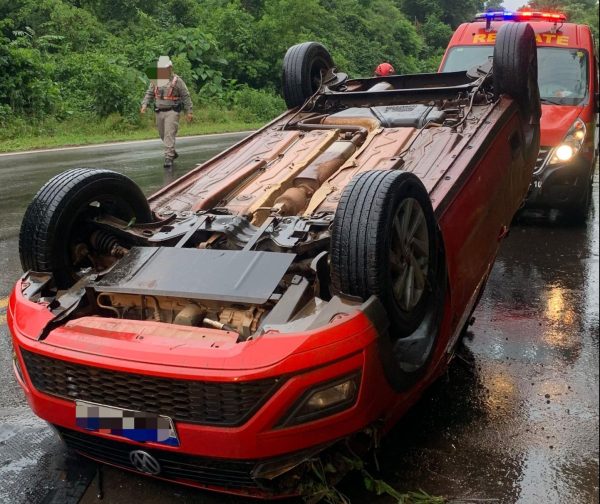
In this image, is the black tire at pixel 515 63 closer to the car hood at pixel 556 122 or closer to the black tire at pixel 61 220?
the car hood at pixel 556 122

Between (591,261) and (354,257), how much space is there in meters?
3.80

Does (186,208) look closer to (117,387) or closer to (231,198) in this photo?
(231,198)

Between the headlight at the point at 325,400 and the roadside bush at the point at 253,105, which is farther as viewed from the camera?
the roadside bush at the point at 253,105

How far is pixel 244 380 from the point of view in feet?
7.09

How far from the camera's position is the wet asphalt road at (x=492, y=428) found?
8.48 ft

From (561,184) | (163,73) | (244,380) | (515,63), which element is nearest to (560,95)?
(561,184)

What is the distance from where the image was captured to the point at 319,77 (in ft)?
18.4

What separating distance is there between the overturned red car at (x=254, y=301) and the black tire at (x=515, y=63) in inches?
19.1

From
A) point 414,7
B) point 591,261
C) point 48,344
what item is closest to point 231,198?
point 48,344

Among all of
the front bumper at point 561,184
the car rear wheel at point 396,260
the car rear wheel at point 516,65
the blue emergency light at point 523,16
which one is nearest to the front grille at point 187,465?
the car rear wheel at point 396,260

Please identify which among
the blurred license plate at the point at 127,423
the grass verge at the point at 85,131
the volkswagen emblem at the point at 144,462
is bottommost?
the grass verge at the point at 85,131

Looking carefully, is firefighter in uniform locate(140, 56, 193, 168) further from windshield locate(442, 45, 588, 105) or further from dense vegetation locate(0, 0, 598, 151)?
windshield locate(442, 45, 588, 105)

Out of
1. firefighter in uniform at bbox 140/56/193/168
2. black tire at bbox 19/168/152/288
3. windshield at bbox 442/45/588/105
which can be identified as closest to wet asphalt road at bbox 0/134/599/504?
black tire at bbox 19/168/152/288

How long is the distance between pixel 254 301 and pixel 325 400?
1.74 ft
